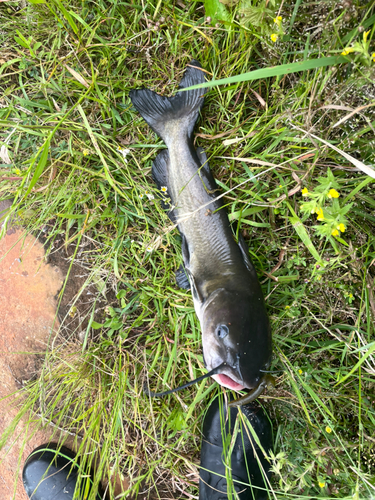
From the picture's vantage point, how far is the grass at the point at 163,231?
6.26 ft

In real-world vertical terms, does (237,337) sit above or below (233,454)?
above

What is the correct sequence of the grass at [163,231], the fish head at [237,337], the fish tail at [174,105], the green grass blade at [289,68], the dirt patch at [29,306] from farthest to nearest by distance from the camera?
the dirt patch at [29,306] < the fish tail at [174,105] < the grass at [163,231] < the fish head at [237,337] < the green grass blade at [289,68]

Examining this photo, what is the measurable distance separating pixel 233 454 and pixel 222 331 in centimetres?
112

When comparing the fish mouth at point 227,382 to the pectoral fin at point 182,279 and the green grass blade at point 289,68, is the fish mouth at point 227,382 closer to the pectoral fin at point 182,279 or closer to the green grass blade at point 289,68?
the pectoral fin at point 182,279

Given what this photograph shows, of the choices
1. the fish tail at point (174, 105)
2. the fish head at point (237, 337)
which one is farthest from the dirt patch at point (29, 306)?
the fish tail at point (174, 105)

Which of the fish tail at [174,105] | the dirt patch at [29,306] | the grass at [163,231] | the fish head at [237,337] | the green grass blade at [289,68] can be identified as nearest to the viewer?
the green grass blade at [289,68]

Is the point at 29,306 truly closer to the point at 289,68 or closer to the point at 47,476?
the point at 47,476

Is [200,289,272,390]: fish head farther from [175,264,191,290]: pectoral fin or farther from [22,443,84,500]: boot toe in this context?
[22,443,84,500]: boot toe

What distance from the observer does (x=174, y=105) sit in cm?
208

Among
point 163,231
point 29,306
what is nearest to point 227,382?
point 163,231

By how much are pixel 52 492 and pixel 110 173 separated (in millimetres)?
Result: 2407

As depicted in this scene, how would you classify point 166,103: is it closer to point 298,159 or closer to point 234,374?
point 298,159

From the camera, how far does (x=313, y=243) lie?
1988mm

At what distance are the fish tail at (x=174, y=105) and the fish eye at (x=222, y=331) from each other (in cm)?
123
